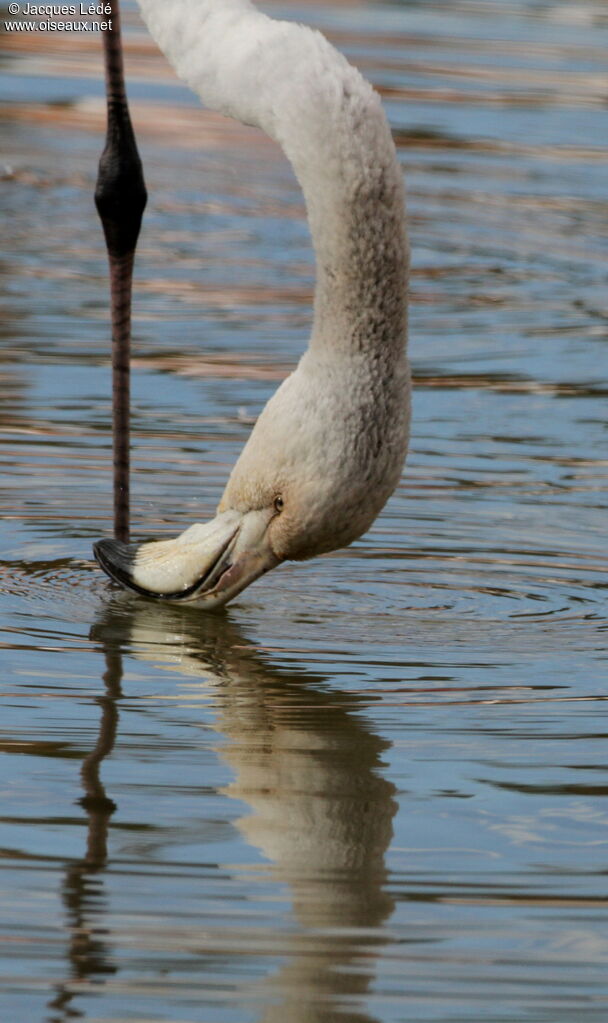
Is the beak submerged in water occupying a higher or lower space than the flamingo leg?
lower

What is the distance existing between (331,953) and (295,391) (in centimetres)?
156

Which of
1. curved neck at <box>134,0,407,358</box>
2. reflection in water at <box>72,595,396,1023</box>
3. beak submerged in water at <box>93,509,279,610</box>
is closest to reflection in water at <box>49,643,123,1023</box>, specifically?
reflection in water at <box>72,595,396,1023</box>

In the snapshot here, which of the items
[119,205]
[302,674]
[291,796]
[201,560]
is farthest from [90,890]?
[119,205]

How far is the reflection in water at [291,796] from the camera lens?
3.41 metres

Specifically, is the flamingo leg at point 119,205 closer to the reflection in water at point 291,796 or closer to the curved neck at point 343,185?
the reflection in water at point 291,796

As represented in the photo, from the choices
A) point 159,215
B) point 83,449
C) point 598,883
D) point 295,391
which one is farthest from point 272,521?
point 159,215

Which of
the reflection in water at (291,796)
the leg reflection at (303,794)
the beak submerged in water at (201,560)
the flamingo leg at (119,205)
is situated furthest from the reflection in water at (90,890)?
Answer: the flamingo leg at (119,205)

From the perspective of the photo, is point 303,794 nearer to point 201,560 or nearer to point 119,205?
point 201,560

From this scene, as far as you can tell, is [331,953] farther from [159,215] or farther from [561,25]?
[561,25]

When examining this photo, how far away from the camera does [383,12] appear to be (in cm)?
1938

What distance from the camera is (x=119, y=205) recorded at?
19.4 ft

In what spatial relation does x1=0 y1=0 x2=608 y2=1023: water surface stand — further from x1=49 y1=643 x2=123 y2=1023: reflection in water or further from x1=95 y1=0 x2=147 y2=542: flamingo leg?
x1=95 y1=0 x2=147 y2=542: flamingo leg

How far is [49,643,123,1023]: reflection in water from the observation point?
3.35 meters

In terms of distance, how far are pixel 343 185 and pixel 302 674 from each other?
1.15m
